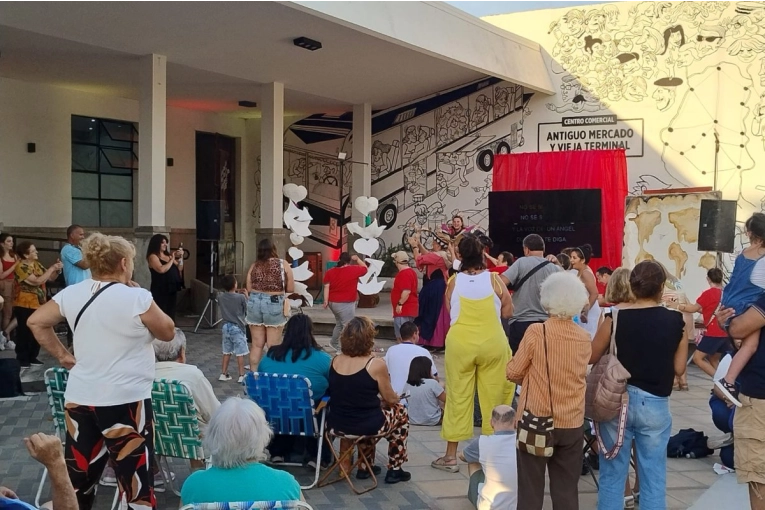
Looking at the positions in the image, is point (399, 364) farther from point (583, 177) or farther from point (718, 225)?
point (583, 177)

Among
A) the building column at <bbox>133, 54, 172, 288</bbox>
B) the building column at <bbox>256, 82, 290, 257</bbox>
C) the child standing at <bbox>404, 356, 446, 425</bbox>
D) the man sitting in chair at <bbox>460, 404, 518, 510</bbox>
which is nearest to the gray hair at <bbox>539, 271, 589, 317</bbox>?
the man sitting in chair at <bbox>460, 404, 518, 510</bbox>

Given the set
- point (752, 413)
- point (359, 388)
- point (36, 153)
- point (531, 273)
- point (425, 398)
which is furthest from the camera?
point (36, 153)

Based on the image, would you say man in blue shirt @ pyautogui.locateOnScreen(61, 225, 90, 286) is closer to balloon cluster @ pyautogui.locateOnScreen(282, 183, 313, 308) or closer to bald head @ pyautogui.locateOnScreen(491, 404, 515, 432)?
balloon cluster @ pyautogui.locateOnScreen(282, 183, 313, 308)

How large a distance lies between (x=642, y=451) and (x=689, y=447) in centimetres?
205

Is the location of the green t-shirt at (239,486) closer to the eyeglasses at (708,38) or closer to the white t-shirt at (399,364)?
the white t-shirt at (399,364)

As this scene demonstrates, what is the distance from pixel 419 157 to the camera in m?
15.6

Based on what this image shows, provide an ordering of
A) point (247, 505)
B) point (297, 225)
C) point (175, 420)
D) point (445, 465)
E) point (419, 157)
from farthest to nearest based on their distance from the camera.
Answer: point (419, 157)
point (297, 225)
point (445, 465)
point (175, 420)
point (247, 505)

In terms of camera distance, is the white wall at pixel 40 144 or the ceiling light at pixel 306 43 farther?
the white wall at pixel 40 144

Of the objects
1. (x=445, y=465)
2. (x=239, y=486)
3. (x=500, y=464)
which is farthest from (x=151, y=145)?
(x=239, y=486)

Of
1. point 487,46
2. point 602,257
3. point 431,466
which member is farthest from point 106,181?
point 431,466

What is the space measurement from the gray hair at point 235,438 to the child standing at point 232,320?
4943mm

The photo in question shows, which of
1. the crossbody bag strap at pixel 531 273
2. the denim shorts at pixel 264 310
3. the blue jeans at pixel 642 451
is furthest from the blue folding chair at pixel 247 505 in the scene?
the denim shorts at pixel 264 310

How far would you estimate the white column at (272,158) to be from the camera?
42.9 ft

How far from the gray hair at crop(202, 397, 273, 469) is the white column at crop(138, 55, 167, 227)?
879 cm
